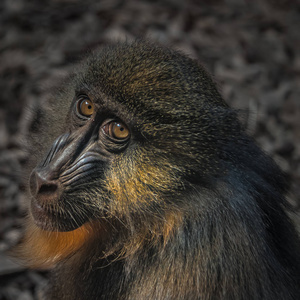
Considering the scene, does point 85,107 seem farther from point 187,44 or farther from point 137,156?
point 187,44

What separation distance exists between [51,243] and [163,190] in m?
0.63

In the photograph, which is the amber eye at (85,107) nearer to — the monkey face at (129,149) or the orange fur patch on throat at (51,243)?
the monkey face at (129,149)

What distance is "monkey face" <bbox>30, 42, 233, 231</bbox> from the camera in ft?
5.85

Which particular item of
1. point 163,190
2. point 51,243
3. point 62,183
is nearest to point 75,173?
point 62,183

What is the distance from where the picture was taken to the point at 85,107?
198cm

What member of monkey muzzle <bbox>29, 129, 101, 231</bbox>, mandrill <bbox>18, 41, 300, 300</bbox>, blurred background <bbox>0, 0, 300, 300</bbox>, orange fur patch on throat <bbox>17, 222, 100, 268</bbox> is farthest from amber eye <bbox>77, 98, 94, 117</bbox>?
blurred background <bbox>0, 0, 300, 300</bbox>

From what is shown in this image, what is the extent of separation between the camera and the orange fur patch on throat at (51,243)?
1983mm

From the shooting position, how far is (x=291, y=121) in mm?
3820

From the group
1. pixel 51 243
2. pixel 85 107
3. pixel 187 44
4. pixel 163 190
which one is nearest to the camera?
pixel 163 190

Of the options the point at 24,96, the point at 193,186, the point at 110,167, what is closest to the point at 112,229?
the point at 110,167

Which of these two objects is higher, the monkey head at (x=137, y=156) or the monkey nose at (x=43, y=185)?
the monkey head at (x=137, y=156)

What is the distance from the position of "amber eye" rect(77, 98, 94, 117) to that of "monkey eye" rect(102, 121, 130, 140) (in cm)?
14

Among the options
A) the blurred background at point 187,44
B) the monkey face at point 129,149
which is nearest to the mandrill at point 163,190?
the monkey face at point 129,149

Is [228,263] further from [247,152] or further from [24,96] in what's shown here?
[24,96]
